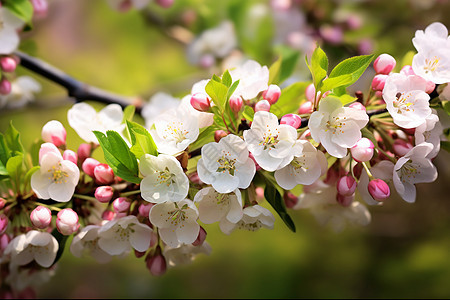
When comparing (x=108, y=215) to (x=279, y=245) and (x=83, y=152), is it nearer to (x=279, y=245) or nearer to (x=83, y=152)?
(x=83, y=152)

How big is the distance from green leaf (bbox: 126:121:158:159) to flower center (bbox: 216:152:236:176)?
125mm

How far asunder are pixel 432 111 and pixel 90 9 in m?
2.55

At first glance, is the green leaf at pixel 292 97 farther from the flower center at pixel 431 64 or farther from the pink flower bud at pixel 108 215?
the pink flower bud at pixel 108 215

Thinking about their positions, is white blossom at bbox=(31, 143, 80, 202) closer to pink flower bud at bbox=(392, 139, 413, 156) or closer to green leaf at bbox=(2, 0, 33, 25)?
green leaf at bbox=(2, 0, 33, 25)

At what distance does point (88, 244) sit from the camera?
0.92m

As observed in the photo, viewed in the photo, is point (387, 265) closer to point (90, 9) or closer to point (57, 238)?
point (57, 238)

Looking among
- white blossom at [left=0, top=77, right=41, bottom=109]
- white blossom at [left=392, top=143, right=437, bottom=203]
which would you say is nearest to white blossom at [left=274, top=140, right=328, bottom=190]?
white blossom at [left=392, top=143, right=437, bottom=203]

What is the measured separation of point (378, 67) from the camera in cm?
88

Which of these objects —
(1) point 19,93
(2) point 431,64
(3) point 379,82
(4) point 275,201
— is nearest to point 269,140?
(4) point 275,201

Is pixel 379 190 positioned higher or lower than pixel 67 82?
higher

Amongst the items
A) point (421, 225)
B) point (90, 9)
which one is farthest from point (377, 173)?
point (90, 9)

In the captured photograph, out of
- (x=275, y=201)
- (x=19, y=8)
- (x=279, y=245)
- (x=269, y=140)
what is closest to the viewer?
(x=269, y=140)

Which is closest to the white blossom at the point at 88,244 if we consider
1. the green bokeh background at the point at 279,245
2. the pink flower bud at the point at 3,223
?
the pink flower bud at the point at 3,223

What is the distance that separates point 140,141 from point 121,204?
5.3 inches
